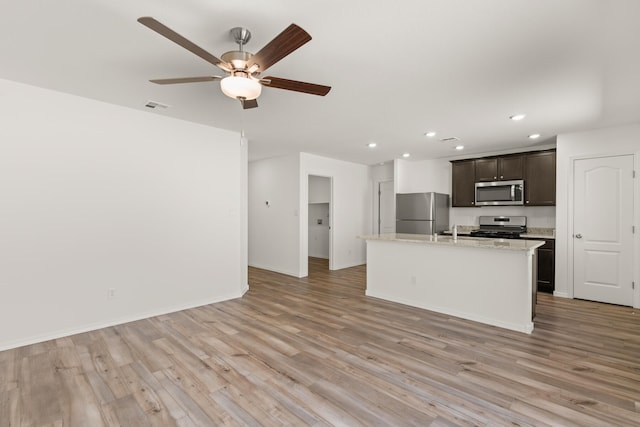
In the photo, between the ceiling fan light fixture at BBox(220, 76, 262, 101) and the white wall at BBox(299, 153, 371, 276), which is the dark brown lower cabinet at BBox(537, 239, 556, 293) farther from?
the ceiling fan light fixture at BBox(220, 76, 262, 101)

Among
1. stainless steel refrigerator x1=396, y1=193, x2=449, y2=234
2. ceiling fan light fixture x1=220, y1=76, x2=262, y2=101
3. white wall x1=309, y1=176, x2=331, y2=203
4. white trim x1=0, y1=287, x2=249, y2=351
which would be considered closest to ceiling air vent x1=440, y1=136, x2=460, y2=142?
stainless steel refrigerator x1=396, y1=193, x2=449, y2=234

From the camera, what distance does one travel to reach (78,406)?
2.02 meters

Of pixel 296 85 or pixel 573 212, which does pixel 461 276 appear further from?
pixel 296 85

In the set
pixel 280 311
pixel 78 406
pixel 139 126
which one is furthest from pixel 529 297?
pixel 139 126

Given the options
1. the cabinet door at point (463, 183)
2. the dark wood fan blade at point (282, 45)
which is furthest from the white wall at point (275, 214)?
the dark wood fan blade at point (282, 45)

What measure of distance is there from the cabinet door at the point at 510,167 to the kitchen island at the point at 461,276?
1930 mm

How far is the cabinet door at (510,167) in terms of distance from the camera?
17.2 ft

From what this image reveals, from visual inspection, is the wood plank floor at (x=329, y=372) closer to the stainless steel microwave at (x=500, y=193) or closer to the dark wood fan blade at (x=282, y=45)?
the stainless steel microwave at (x=500, y=193)

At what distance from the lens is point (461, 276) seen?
377 cm

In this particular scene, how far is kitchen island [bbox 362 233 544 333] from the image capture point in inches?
132

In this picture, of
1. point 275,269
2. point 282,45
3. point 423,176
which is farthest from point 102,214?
point 423,176

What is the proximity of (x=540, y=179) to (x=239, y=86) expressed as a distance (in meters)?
5.13

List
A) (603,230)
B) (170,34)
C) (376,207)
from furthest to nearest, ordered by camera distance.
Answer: (376,207), (603,230), (170,34)

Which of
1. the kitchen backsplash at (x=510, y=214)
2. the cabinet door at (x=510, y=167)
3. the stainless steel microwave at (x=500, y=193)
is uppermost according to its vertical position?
the cabinet door at (x=510, y=167)
